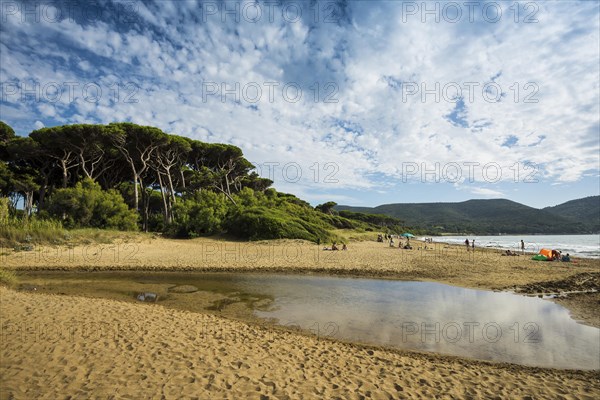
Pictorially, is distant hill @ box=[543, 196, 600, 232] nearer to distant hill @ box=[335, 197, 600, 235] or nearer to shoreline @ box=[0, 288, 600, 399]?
distant hill @ box=[335, 197, 600, 235]

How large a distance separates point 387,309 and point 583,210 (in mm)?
221571

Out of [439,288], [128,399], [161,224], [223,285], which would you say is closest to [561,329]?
[439,288]

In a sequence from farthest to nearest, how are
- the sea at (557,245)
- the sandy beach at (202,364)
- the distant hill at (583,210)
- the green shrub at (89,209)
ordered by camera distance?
the distant hill at (583,210) < the sea at (557,245) < the green shrub at (89,209) < the sandy beach at (202,364)

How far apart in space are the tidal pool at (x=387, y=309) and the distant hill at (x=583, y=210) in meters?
176

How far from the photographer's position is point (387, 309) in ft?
35.1

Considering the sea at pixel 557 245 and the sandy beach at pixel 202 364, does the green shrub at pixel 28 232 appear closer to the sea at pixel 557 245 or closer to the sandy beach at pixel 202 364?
the sandy beach at pixel 202 364

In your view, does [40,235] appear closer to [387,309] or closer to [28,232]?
[28,232]

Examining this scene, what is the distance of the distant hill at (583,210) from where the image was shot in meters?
149

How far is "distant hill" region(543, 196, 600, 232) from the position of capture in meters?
149

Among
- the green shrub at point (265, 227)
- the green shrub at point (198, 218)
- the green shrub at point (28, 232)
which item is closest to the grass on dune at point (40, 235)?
the green shrub at point (28, 232)

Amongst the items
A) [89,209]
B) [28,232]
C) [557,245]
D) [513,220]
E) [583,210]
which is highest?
[583,210]

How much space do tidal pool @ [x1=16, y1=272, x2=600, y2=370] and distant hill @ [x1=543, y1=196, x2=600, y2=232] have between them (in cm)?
17573

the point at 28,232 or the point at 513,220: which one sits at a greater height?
the point at 513,220

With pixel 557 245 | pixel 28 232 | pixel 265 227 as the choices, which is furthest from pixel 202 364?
pixel 557 245
